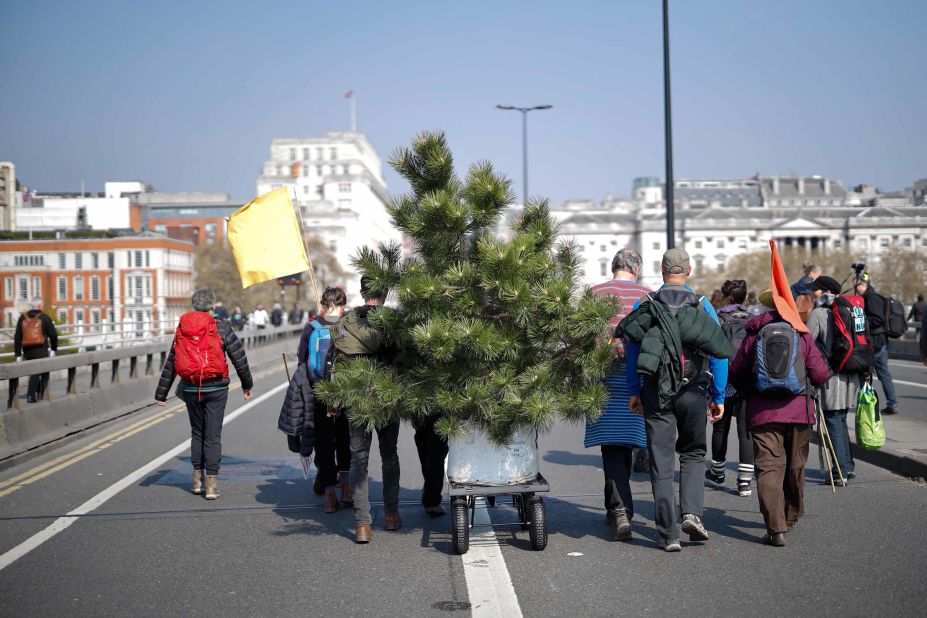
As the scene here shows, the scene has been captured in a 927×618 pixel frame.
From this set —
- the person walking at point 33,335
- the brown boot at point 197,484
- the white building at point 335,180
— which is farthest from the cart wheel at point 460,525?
the white building at point 335,180

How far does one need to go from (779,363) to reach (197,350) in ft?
16.6

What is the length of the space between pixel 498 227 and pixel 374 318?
3.48 ft

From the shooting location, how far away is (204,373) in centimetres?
968

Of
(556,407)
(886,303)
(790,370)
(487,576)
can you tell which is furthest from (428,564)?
(886,303)

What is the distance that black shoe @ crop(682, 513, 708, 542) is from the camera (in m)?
7.35

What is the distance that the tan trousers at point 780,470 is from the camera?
7.37 meters

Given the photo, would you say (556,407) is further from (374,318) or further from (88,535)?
(88,535)

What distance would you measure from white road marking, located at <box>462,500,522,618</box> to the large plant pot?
50cm

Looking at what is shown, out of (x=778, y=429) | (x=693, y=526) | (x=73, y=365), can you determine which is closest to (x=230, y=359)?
(x=693, y=526)

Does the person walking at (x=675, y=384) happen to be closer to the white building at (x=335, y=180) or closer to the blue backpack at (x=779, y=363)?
the blue backpack at (x=779, y=363)

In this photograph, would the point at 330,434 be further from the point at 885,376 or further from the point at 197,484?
the point at 885,376

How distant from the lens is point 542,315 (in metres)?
7.11

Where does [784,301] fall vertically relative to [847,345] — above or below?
above

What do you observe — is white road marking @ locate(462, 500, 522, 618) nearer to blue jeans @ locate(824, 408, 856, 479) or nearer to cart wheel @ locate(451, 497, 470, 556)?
cart wheel @ locate(451, 497, 470, 556)
